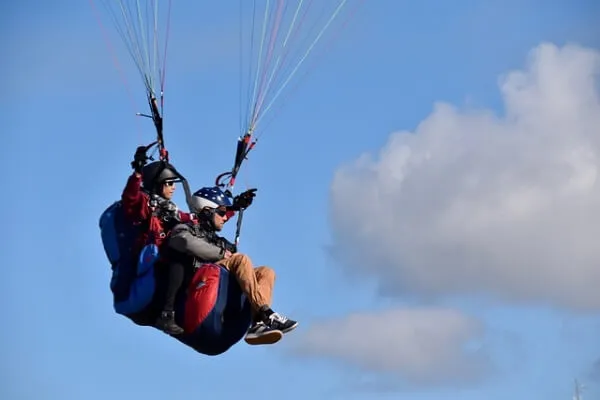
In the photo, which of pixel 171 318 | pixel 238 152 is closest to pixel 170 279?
pixel 171 318

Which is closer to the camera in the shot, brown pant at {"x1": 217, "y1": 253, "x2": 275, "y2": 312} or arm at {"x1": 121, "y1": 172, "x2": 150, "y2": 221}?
arm at {"x1": 121, "y1": 172, "x2": 150, "y2": 221}

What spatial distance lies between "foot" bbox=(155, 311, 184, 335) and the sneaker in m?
0.84

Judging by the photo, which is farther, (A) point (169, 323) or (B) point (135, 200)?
(A) point (169, 323)

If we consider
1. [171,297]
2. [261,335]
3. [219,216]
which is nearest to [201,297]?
[171,297]

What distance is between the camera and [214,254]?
54.3ft

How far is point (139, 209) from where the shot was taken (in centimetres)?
1620

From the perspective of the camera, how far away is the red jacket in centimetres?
1597

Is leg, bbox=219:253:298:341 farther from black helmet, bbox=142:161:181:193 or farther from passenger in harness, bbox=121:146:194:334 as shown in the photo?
black helmet, bbox=142:161:181:193

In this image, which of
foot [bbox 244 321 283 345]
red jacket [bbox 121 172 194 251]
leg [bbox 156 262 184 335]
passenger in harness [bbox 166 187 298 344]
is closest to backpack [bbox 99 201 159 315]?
red jacket [bbox 121 172 194 251]

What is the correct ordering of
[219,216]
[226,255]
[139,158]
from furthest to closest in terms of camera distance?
[219,216] → [226,255] → [139,158]

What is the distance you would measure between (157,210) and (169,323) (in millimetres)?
1070

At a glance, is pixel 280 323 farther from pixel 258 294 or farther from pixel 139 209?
pixel 139 209

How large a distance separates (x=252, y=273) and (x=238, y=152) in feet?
4.64

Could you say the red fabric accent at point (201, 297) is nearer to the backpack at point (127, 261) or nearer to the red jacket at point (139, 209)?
the backpack at point (127, 261)
